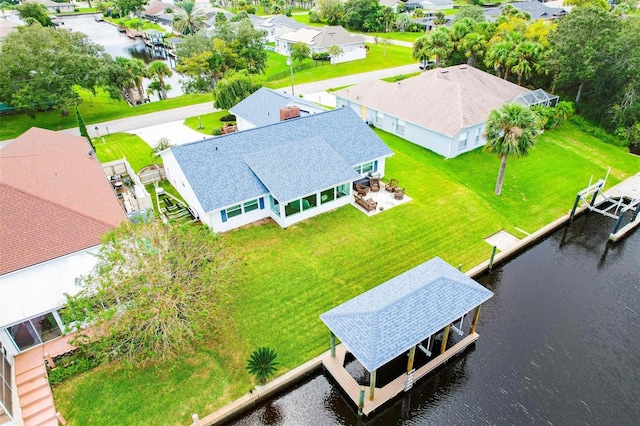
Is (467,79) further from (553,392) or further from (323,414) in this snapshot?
(323,414)

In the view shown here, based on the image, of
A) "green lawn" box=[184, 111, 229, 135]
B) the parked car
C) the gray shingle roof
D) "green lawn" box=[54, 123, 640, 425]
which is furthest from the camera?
the parked car

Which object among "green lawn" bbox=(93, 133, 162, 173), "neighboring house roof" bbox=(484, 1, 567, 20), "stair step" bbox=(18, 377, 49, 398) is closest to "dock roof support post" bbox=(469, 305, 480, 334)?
"stair step" bbox=(18, 377, 49, 398)

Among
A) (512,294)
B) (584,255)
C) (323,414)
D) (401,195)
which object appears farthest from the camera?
(401,195)

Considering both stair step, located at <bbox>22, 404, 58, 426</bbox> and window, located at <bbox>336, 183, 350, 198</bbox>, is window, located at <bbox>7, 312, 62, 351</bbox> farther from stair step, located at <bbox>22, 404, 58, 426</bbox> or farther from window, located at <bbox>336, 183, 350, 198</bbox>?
window, located at <bbox>336, 183, 350, 198</bbox>

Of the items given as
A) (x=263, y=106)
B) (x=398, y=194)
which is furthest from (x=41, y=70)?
(x=398, y=194)

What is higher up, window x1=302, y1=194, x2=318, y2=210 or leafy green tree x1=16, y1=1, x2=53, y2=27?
leafy green tree x1=16, y1=1, x2=53, y2=27

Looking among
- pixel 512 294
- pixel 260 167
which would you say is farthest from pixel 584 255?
pixel 260 167
